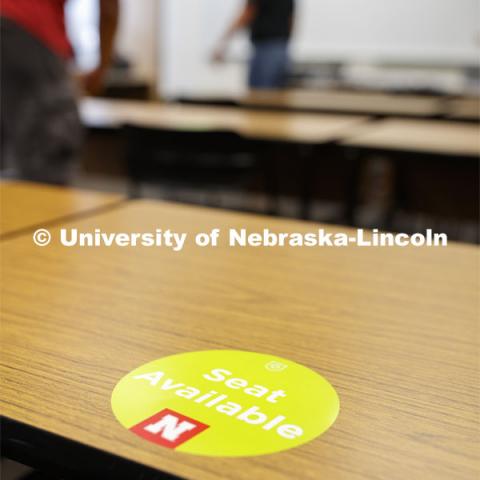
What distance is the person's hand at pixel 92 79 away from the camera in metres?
2.11

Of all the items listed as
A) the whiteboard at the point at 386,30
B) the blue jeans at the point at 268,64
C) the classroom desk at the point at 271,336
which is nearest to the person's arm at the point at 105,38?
the classroom desk at the point at 271,336

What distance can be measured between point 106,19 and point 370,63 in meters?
5.03

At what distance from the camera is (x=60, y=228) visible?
103cm

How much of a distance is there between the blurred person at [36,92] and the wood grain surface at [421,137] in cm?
85

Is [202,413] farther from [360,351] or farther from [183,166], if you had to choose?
[183,166]

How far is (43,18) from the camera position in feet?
5.86

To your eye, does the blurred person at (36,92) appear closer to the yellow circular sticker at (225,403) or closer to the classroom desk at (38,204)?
the classroom desk at (38,204)

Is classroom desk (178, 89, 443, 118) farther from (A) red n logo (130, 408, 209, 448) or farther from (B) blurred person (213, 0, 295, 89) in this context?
A: (A) red n logo (130, 408, 209, 448)

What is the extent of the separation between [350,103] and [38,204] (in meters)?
2.52

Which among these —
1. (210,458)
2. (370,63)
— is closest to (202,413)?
(210,458)

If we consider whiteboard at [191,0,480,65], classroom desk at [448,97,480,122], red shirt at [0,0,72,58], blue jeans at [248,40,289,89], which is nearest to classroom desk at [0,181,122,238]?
red shirt at [0,0,72,58]

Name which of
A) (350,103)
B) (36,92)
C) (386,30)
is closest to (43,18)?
(36,92)

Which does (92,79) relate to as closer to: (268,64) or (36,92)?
(36,92)

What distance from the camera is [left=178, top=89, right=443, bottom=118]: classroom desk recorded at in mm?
3074
